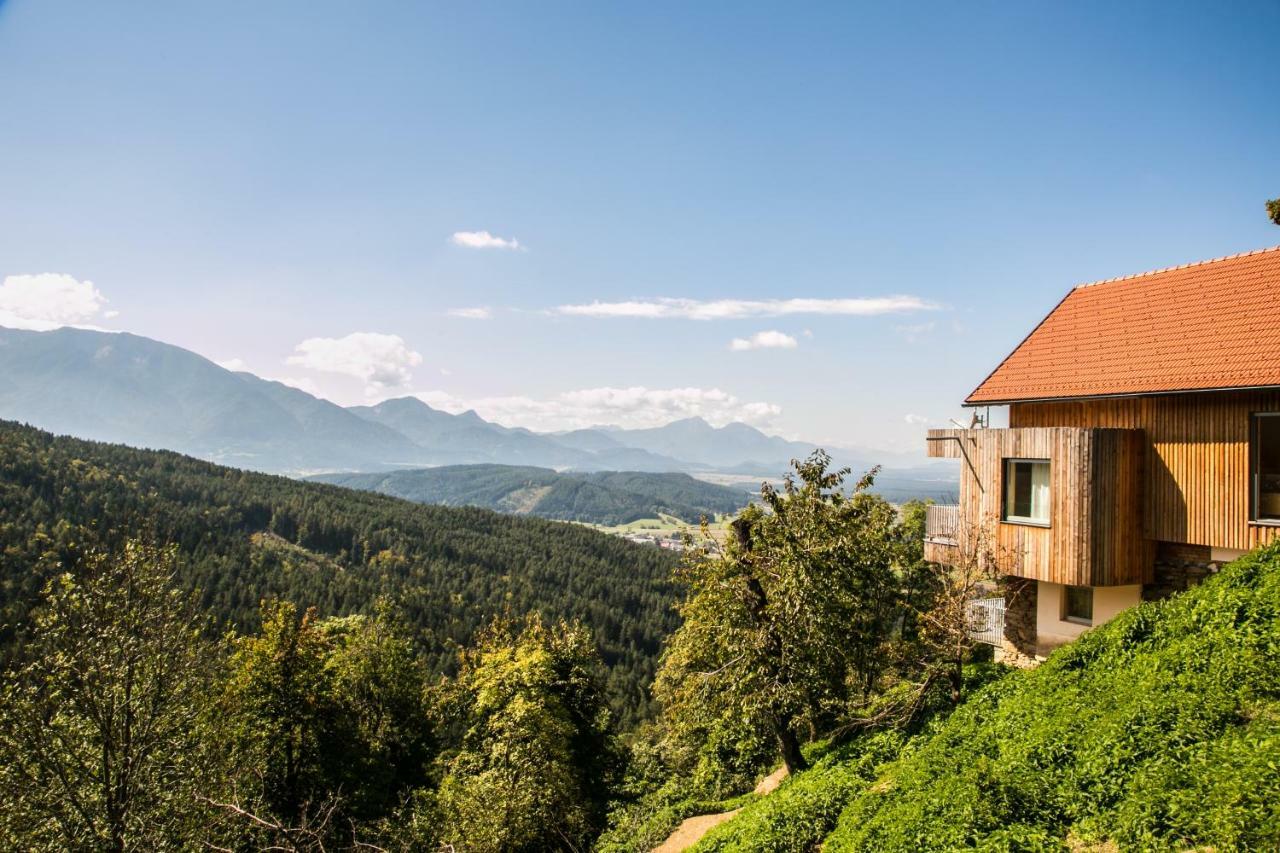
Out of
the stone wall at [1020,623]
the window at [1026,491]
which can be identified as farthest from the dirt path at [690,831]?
the window at [1026,491]

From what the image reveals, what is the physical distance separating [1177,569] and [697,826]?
1514 cm

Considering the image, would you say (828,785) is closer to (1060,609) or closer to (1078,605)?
(1060,609)

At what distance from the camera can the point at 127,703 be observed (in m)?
12.9

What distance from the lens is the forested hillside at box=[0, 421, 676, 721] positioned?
88438 mm

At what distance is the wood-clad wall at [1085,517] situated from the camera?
48.7ft

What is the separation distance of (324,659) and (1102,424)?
3357cm

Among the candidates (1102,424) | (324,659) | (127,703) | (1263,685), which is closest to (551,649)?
(324,659)

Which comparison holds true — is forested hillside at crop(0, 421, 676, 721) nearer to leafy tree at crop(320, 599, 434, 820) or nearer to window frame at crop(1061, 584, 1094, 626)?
leafy tree at crop(320, 599, 434, 820)

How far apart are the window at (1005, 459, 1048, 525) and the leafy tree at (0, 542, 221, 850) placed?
65.4ft

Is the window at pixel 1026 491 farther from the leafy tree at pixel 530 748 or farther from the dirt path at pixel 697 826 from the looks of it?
the leafy tree at pixel 530 748

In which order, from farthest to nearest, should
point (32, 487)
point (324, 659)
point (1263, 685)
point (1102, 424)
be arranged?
1. point (32, 487)
2. point (324, 659)
3. point (1102, 424)
4. point (1263, 685)

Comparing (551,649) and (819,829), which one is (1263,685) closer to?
(819,829)

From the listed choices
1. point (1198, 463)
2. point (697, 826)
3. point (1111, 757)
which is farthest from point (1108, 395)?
point (697, 826)

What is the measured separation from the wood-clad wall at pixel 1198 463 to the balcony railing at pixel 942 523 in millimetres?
4701
